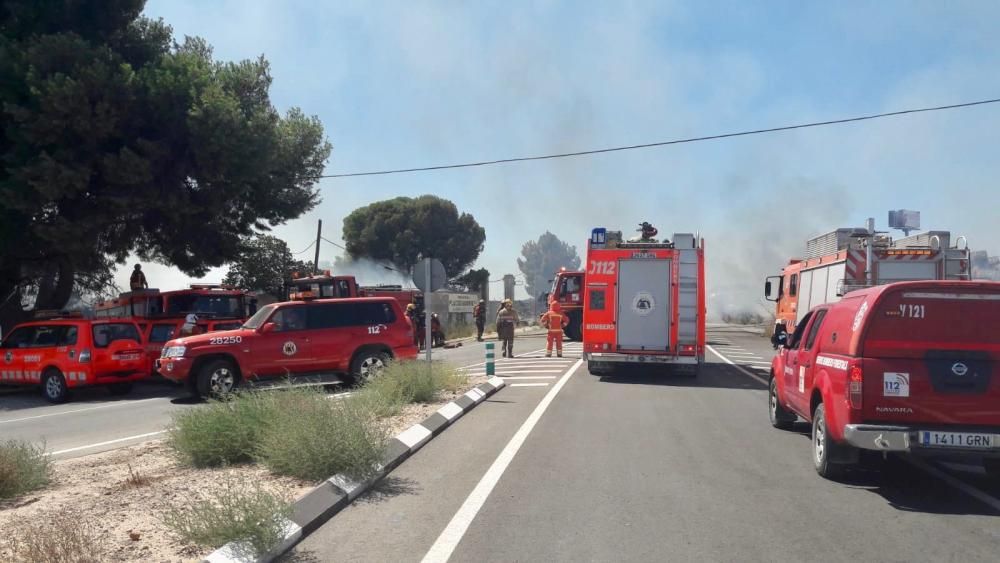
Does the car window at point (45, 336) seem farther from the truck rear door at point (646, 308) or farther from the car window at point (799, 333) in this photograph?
the car window at point (799, 333)

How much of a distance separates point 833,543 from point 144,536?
4876mm

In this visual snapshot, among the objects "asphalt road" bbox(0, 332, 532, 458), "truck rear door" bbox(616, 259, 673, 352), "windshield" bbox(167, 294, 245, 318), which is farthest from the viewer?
"windshield" bbox(167, 294, 245, 318)

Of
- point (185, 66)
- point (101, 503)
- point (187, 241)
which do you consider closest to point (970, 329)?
point (101, 503)

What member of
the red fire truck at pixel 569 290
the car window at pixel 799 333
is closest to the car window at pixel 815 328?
the car window at pixel 799 333

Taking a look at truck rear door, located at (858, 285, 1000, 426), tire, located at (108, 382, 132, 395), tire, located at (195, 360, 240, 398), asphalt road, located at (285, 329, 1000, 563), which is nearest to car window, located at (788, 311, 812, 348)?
asphalt road, located at (285, 329, 1000, 563)

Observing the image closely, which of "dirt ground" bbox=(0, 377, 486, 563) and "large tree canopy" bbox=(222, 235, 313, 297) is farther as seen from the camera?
"large tree canopy" bbox=(222, 235, 313, 297)

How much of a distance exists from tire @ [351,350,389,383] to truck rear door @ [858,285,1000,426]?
11.0m

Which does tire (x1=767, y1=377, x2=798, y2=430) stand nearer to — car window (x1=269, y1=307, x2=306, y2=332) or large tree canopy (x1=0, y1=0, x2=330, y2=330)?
car window (x1=269, y1=307, x2=306, y2=332)

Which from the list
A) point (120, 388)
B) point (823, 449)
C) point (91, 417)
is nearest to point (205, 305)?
point (120, 388)

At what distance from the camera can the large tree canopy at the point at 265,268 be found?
34844 millimetres

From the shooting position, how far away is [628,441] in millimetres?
9844

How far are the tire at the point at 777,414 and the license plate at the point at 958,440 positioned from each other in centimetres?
A: 384

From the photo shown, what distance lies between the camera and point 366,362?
16688 millimetres

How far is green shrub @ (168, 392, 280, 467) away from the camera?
8203 mm
